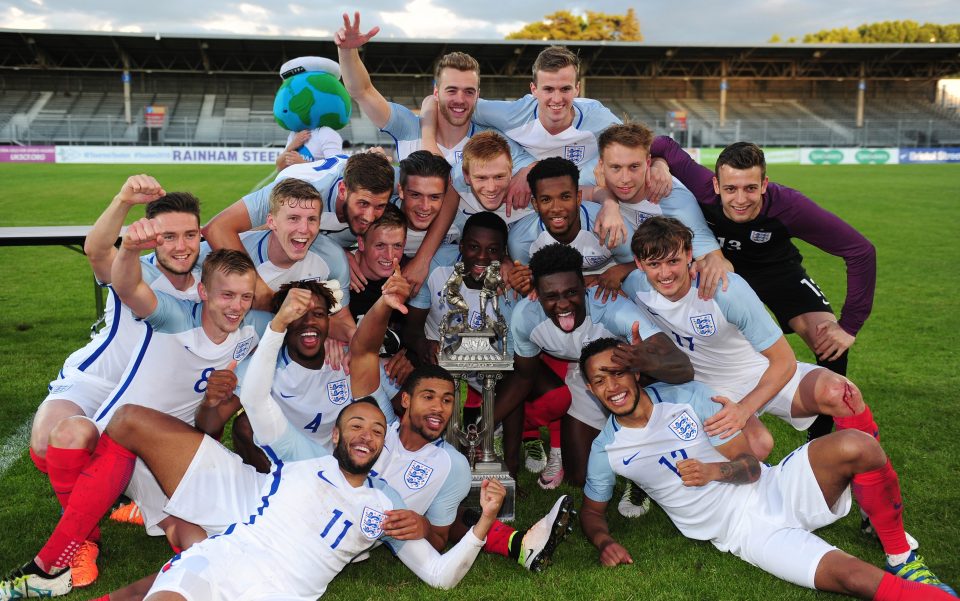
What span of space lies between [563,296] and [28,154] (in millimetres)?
31498

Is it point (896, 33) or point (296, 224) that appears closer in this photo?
point (296, 224)

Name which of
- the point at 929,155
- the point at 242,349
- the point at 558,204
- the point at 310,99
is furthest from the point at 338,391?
the point at 929,155

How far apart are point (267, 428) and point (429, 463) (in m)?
0.75

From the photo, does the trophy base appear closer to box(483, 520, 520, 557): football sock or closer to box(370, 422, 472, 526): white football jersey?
box(483, 520, 520, 557): football sock

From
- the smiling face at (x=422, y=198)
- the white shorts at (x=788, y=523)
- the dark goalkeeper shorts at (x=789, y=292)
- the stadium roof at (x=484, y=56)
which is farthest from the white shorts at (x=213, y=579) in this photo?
the stadium roof at (x=484, y=56)

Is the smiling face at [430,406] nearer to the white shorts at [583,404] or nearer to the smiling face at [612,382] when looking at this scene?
the smiling face at [612,382]

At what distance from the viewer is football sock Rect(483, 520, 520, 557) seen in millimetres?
3631

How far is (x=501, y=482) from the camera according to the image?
3965mm

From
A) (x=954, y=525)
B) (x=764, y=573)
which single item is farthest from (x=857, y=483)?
(x=954, y=525)

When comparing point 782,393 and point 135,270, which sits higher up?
point 135,270

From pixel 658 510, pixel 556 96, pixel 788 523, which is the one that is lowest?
pixel 658 510

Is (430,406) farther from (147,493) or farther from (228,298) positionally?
(147,493)

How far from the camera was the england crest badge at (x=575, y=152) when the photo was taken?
5.22 meters

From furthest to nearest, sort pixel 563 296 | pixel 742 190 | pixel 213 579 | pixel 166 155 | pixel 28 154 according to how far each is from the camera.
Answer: pixel 166 155, pixel 28 154, pixel 742 190, pixel 563 296, pixel 213 579
